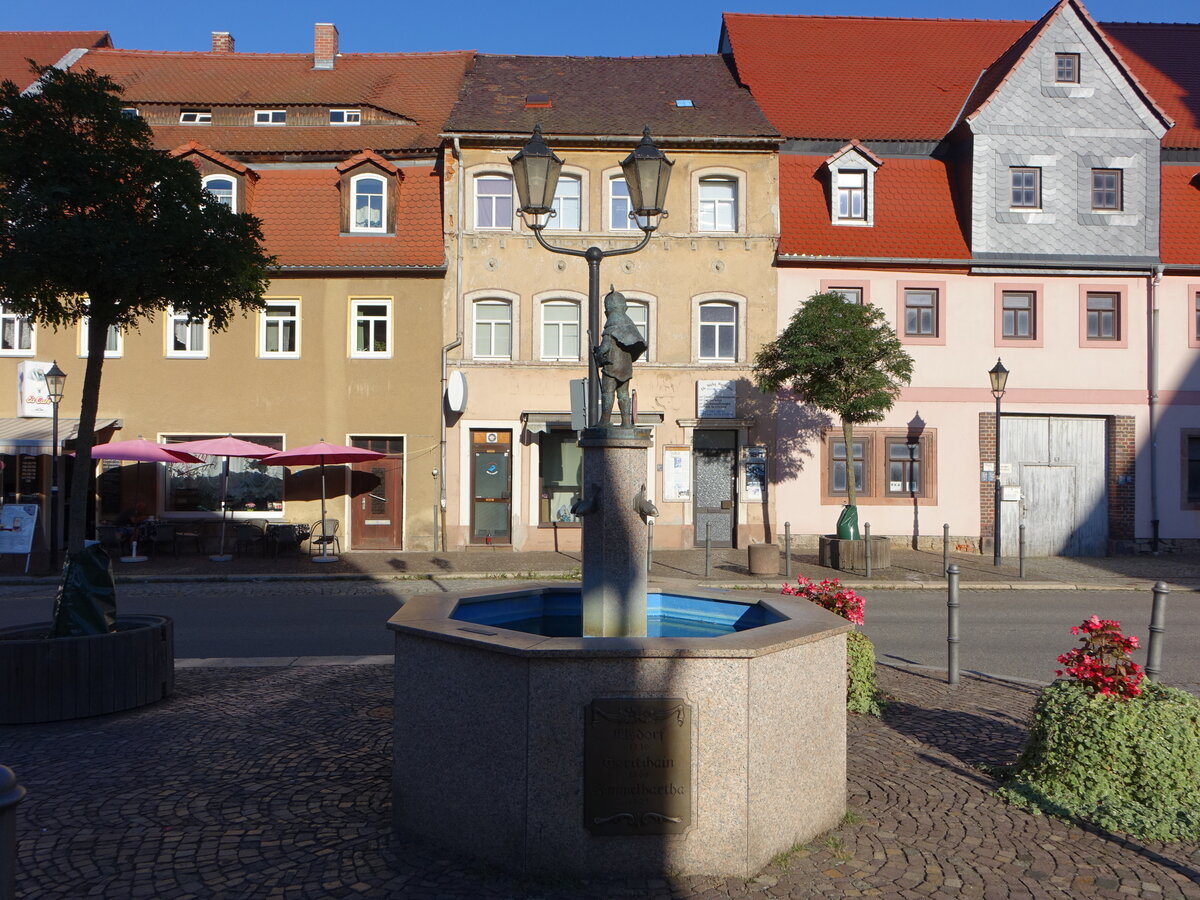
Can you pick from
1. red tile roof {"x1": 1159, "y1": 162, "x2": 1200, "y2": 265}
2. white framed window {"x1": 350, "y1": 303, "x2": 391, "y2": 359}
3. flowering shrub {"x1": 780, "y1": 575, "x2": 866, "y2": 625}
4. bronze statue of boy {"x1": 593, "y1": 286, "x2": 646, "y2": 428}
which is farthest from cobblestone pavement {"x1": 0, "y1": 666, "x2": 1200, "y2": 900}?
red tile roof {"x1": 1159, "y1": 162, "x2": 1200, "y2": 265}

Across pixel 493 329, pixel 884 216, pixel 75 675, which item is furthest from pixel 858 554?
pixel 75 675

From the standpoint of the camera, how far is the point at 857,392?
1861cm

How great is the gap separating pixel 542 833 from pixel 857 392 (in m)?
15.4

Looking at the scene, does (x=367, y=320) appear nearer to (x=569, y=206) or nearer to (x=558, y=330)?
(x=558, y=330)

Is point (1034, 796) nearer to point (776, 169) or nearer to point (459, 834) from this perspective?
point (459, 834)

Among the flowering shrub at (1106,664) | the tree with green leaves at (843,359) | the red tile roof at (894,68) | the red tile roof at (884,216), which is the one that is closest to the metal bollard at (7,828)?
the flowering shrub at (1106,664)

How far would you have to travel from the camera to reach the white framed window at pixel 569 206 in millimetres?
22219

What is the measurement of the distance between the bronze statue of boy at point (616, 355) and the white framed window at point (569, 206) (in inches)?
652

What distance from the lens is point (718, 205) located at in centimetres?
2239

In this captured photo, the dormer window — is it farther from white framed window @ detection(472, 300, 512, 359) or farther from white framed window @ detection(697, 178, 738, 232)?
white framed window @ detection(472, 300, 512, 359)

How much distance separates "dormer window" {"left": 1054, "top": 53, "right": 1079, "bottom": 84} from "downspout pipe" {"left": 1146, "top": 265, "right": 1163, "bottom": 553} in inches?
188

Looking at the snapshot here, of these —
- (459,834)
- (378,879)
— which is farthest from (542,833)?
(378,879)

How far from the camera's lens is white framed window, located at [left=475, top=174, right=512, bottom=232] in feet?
72.6

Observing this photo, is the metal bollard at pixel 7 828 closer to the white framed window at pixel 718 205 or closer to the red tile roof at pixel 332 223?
the red tile roof at pixel 332 223
